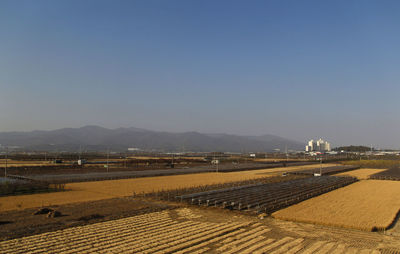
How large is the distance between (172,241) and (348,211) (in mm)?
12469

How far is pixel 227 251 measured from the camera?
464 inches

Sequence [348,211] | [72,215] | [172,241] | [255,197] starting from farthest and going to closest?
[255,197] < [348,211] < [72,215] < [172,241]

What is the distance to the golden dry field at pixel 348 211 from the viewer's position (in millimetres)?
16719

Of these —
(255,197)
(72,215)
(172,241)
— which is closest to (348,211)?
(255,197)

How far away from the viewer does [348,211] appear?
1970 centimetres

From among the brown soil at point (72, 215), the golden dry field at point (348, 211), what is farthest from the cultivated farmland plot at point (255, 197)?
the brown soil at point (72, 215)

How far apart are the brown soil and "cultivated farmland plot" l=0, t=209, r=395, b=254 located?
968 mm

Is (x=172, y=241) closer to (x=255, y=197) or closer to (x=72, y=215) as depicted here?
(x=72, y=215)

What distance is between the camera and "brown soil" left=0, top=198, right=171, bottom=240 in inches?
565

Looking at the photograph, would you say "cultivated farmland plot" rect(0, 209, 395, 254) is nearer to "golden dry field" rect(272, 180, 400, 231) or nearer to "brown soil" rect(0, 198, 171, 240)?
"brown soil" rect(0, 198, 171, 240)

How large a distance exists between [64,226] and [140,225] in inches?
139

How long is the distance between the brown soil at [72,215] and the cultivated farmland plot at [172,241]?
968 mm

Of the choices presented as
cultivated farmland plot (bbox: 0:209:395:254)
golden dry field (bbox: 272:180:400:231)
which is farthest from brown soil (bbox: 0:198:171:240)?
golden dry field (bbox: 272:180:400:231)

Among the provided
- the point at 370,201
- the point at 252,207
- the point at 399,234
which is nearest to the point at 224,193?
the point at 252,207
